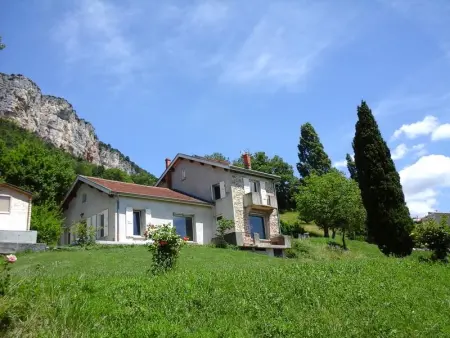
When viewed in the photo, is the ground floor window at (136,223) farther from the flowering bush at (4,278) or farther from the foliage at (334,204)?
the foliage at (334,204)

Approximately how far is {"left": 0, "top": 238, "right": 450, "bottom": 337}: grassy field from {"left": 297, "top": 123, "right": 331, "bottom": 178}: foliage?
58.8m

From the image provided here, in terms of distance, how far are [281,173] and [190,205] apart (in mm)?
43006

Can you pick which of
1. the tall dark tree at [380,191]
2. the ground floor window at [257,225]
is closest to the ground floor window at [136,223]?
the ground floor window at [257,225]

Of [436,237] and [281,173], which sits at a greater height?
[281,173]

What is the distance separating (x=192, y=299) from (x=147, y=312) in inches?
43.3

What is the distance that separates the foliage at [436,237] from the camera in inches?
773

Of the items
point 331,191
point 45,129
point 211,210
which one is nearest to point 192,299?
point 211,210

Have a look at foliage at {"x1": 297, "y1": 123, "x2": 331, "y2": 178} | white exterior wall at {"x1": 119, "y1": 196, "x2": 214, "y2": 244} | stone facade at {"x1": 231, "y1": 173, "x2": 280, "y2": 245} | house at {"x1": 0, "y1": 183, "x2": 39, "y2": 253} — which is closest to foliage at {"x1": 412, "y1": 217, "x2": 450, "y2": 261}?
stone facade at {"x1": 231, "y1": 173, "x2": 280, "y2": 245}

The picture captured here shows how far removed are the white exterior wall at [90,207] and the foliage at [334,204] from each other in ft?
80.8

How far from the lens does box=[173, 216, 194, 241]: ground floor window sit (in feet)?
104

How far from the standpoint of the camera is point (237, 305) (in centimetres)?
847

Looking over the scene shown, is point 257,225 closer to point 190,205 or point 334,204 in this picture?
point 190,205

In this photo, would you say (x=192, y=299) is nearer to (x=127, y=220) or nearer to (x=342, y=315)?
(x=342, y=315)

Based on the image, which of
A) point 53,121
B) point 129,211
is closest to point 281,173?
point 129,211
